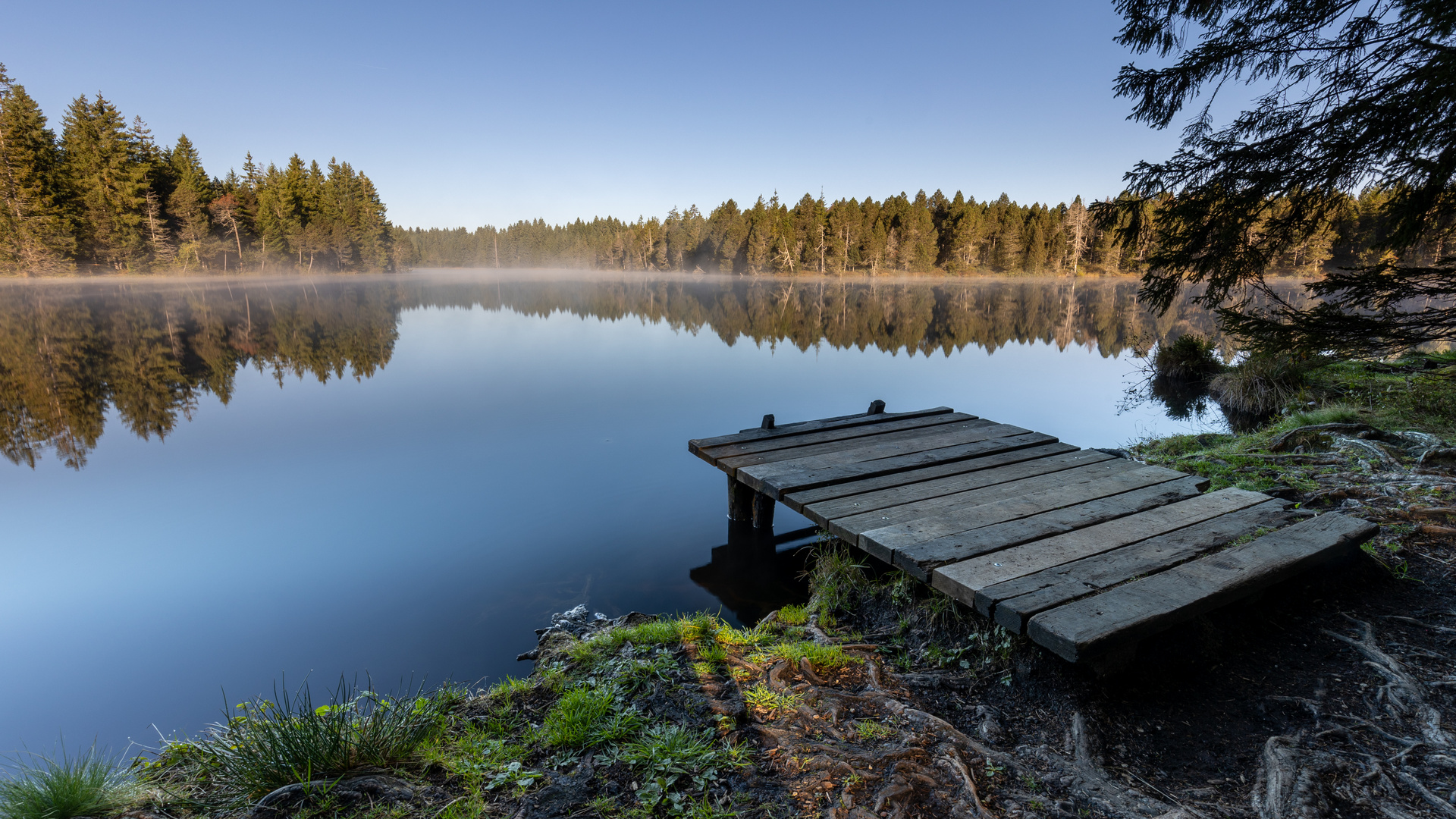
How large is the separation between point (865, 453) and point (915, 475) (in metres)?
0.70

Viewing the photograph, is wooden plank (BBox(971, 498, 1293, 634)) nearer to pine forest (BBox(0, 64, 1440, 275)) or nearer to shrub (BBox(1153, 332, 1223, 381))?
shrub (BBox(1153, 332, 1223, 381))

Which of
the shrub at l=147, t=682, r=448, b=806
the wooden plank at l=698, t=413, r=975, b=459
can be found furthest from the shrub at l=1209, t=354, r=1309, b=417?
the shrub at l=147, t=682, r=448, b=806

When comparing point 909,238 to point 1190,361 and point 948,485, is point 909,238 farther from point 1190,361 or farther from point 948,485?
point 948,485

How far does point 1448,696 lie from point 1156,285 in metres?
3.90

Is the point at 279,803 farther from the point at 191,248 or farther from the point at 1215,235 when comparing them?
the point at 191,248

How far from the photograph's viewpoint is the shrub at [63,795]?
2.04 meters

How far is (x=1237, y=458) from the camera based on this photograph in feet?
20.2

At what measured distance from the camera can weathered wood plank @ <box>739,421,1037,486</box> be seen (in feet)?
17.3

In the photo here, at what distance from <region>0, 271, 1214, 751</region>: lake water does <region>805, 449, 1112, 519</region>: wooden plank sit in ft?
3.74

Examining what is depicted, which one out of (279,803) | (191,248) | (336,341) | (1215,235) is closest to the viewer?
(279,803)

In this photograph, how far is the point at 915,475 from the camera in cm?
523

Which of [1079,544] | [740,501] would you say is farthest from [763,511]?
[1079,544]

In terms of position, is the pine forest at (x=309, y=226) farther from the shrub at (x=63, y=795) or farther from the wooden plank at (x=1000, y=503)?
the shrub at (x=63, y=795)

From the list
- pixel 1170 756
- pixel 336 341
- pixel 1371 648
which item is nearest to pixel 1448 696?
pixel 1371 648
